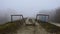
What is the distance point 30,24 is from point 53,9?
1.06 feet

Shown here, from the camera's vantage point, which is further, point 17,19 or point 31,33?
point 17,19

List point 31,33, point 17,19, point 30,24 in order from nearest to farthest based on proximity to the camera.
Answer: point 31,33, point 30,24, point 17,19

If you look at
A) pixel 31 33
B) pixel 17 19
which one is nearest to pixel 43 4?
pixel 17 19

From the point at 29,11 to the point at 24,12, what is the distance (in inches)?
1.9

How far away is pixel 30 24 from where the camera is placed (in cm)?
89

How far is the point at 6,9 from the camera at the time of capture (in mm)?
1089

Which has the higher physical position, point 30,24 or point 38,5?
point 38,5

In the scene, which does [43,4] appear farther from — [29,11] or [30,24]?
[30,24]

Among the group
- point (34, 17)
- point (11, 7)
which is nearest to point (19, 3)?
point (11, 7)

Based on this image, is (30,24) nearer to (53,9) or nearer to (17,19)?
(17,19)

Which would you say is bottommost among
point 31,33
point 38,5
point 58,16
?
point 31,33

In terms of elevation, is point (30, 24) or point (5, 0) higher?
point (5, 0)

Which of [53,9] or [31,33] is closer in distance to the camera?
[31,33]

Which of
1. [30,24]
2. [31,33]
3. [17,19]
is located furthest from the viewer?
[17,19]
